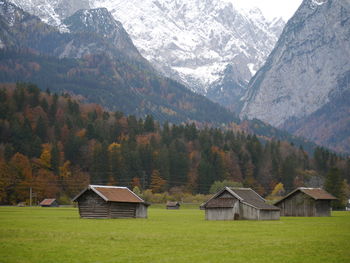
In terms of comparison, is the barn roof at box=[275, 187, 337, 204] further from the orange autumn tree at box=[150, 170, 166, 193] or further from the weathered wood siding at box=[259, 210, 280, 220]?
the orange autumn tree at box=[150, 170, 166, 193]

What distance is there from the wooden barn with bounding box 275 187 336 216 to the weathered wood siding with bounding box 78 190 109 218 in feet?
109

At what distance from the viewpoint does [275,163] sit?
185 metres

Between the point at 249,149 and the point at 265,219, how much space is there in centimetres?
12073

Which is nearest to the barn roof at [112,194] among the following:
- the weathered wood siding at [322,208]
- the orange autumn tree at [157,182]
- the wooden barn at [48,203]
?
the weathered wood siding at [322,208]

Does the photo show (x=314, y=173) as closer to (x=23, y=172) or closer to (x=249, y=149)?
(x=249, y=149)

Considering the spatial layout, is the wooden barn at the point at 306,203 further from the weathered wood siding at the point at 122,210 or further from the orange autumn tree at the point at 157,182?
the orange autumn tree at the point at 157,182

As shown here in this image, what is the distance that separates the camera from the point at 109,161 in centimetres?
16050

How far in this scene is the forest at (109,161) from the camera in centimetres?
14412

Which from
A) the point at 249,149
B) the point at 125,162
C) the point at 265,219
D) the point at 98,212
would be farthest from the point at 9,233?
the point at 249,149

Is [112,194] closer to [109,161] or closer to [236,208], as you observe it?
[236,208]

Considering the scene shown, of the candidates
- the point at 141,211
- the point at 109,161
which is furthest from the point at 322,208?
the point at 109,161

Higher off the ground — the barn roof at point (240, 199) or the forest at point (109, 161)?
the forest at point (109, 161)

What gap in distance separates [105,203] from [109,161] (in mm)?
85613

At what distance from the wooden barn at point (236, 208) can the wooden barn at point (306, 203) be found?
54.6 feet
